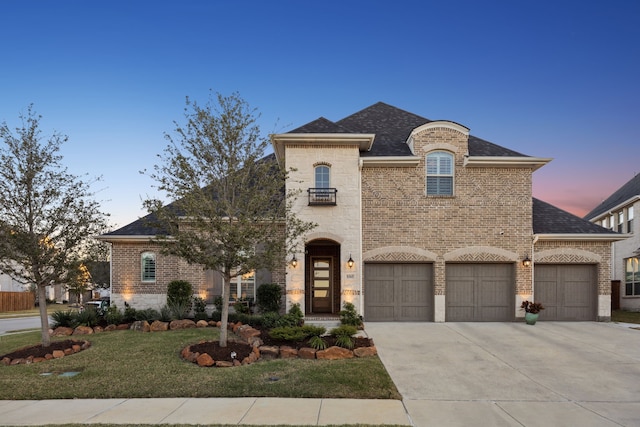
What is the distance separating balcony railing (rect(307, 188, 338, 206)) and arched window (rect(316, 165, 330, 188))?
33 cm

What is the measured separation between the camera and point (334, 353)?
9445 millimetres

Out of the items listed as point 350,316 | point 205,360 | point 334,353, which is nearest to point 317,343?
point 334,353

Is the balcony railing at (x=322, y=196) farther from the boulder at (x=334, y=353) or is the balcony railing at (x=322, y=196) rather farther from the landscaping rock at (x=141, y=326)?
the landscaping rock at (x=141, y=326)

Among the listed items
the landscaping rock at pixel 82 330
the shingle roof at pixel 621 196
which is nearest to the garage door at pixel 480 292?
the landscaping rock at pixel 82 330

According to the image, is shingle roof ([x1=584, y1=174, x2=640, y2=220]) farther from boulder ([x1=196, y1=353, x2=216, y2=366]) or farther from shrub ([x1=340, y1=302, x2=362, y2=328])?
boulder ([x1=196, y1=353, x2=216, y2=366])

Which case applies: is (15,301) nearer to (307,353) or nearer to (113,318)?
(113,318)

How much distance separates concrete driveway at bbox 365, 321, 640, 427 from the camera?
21.0 feet

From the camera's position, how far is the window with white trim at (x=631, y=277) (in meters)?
21.9

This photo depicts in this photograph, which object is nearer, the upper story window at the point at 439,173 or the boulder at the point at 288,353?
the boulder at the point at 288,353

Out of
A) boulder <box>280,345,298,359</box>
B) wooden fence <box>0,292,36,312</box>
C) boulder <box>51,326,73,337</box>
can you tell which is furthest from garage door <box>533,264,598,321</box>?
wooden fence <box>0,292,36,312</box>

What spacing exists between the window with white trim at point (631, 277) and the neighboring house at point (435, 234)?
919 cm

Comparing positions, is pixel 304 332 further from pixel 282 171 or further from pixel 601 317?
pixel 601 317

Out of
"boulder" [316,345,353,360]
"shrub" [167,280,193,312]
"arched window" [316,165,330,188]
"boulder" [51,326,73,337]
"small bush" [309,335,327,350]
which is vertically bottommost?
"boulder" [51,326,73,337]

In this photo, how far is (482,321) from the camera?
601 inches
